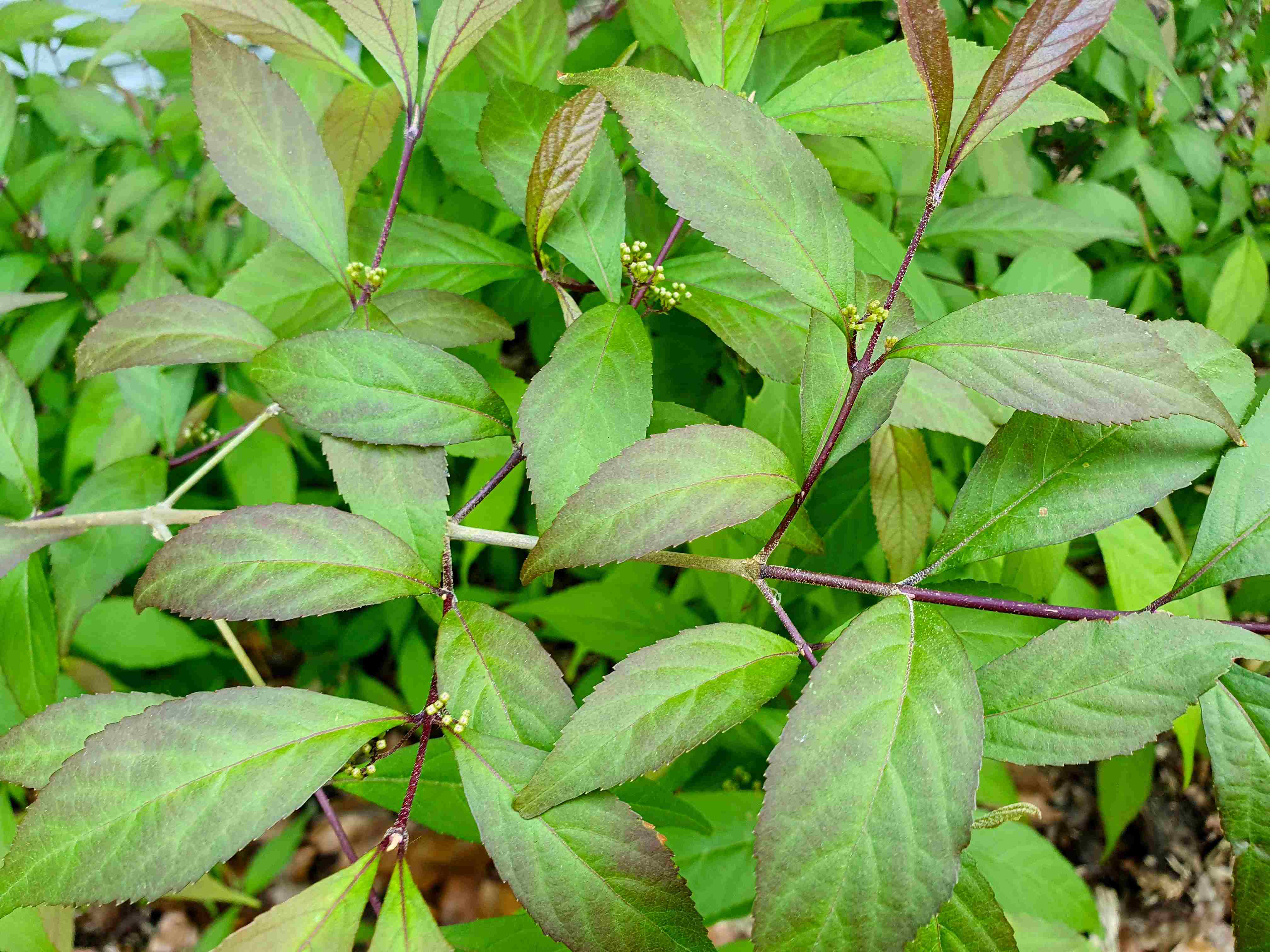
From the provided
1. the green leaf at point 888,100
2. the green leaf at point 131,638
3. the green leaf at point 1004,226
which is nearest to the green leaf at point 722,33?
the green leaf at point 888,100

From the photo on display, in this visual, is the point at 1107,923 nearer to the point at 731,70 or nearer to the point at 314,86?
the point at 731,70

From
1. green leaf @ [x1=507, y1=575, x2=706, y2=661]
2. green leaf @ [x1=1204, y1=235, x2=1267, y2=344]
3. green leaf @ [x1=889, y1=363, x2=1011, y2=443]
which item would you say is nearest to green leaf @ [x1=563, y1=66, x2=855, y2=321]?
green leaf @ [x1=889, y1=363, x2=1011, y2=443]

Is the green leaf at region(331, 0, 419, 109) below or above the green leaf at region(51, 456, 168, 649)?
above

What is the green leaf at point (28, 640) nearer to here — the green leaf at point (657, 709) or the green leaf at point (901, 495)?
the green leaf at point (657, 709)

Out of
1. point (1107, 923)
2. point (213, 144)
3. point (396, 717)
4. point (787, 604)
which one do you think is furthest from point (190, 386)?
point (1107, 923)

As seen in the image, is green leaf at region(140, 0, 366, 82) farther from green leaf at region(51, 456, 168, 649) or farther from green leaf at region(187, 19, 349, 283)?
green leaf at region(51, 456, 168, 649)
